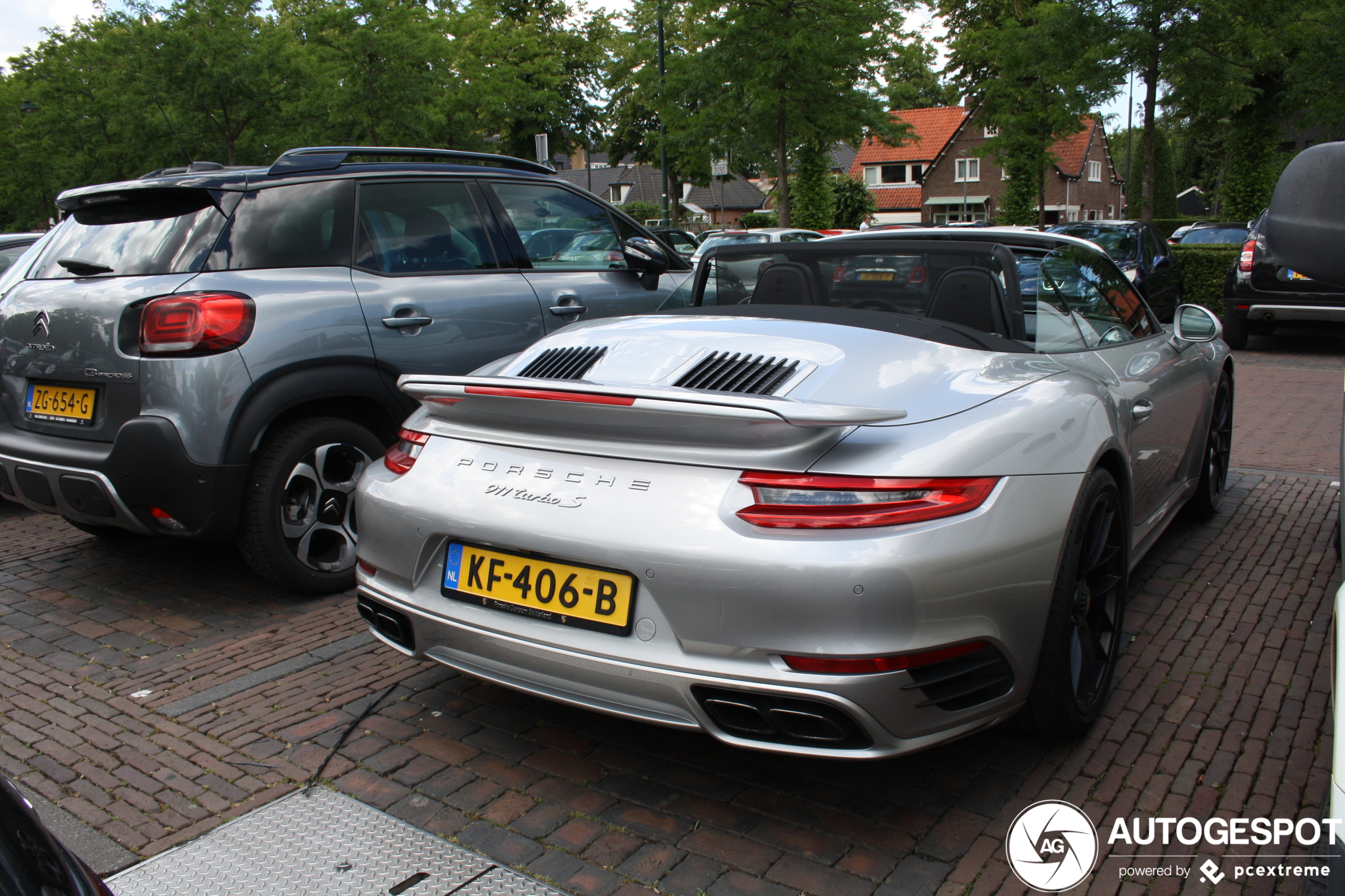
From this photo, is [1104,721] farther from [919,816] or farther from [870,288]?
[870,288]

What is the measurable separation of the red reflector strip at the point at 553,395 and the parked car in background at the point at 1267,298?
10.7m

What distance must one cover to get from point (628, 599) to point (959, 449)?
0.85 metres

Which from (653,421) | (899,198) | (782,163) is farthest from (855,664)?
(899,198)

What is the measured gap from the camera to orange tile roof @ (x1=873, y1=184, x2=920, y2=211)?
230 feet

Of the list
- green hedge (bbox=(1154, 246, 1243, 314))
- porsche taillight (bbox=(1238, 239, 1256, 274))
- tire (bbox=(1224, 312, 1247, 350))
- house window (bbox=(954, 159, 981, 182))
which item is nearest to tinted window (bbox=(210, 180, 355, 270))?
porsche taillight (bbox=(1238, 239, 1256, 274))

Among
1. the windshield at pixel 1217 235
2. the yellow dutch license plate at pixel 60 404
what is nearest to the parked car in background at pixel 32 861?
the yellow dutch license plate at pixel 60 404

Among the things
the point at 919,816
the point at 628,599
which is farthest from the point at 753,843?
the point at 628,599

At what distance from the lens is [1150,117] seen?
794 inches

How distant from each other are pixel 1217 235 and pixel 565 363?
2386cm

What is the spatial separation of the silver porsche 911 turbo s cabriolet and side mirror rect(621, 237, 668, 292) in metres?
2.28

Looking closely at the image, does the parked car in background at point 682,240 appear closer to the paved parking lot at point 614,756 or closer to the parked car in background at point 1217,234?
the parked car in background at point 1217,234

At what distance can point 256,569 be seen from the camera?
13.9 ft

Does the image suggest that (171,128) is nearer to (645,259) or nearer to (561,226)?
(561,226)

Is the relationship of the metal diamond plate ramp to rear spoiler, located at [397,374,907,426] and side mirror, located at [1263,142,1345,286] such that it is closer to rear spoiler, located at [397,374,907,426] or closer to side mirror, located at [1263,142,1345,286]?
rear spoiler, located at [397,374,907,426]
